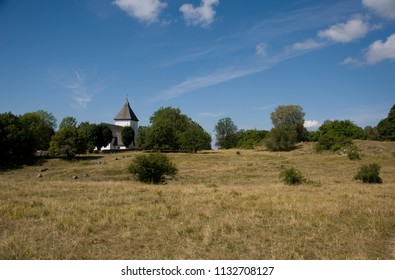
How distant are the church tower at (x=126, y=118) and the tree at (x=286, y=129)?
53.1 meters

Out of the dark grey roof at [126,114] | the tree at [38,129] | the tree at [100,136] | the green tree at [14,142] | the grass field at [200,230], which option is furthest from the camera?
the dark grey roof at [126,114]

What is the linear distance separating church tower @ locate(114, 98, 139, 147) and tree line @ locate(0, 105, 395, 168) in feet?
36.2

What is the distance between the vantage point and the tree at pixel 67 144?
189ft

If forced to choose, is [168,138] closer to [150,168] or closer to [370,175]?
[150,168]

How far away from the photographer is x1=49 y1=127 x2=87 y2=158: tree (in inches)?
2266

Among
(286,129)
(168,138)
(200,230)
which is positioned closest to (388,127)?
(286,129)

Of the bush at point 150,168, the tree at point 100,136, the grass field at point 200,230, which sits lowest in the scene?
the grass field at point 200,230

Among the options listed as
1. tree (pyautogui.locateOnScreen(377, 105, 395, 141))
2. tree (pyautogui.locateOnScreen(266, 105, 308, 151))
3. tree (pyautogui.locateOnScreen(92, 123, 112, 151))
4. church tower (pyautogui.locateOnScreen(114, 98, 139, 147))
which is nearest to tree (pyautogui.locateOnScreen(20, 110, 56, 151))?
tree (pyautogui.locateOnScreen(92, 123, 112, 151))

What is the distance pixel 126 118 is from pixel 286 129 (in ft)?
206

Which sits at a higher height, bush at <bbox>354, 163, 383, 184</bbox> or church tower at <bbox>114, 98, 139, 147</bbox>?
church tower at <bbox>114, 98, 139, 147</bbox>

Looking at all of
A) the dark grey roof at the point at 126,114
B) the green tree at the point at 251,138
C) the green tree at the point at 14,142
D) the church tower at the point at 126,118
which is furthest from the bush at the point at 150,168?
the dark grey roof at the point at 126,114

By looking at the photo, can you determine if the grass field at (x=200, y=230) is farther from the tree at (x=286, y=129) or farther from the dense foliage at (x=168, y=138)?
the tree at (x=286, y=129)

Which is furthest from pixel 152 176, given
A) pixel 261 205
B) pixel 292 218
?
pixel 292 218

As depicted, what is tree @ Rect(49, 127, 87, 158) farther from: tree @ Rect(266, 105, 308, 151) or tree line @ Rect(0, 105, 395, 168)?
tree @ Rect(266, 105, 308, 151)
